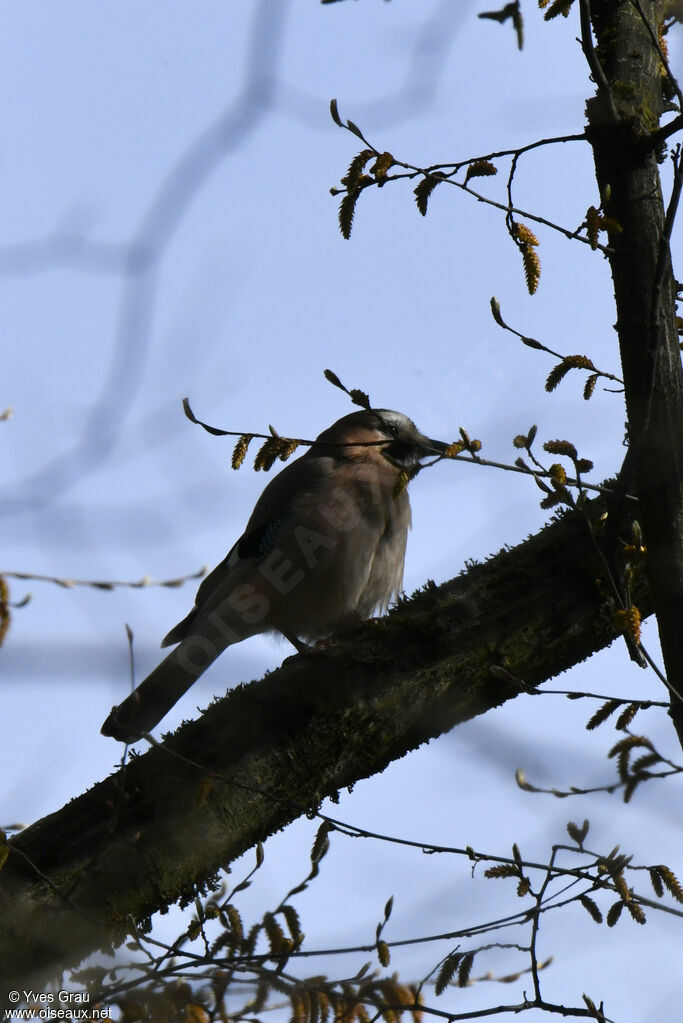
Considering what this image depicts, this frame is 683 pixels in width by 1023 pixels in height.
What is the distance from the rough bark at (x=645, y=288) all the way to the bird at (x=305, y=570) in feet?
7.49

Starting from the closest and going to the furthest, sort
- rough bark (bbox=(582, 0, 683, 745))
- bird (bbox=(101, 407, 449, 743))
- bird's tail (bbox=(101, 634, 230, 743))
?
rough bark (bbox=(582, 0, 683, 745)), bird's tail (bbox=(101, 634, 230, 743)), bird (bbox=(101, 407, 449, 743))

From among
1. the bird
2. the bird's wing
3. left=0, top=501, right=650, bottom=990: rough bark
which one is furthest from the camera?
the bird's wing

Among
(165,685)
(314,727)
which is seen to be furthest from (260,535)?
(314,727)

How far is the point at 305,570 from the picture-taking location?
5652 mm

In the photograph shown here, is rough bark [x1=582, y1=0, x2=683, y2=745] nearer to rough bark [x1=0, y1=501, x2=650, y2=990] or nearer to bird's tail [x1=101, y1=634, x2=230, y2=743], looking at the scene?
rough bark [x1=0, y1=501, x2=650, y2=990]

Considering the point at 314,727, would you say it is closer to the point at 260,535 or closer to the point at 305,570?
the point at 305,570

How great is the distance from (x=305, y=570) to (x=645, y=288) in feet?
9.36

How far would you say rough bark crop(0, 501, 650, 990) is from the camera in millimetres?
3545

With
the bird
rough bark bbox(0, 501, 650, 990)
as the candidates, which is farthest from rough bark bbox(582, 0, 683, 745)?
the bird

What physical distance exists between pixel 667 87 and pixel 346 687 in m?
2.26

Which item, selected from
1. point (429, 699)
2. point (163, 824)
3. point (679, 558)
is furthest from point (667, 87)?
point (163, 824)

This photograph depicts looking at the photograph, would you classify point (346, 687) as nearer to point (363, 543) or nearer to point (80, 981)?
point (80, 981)

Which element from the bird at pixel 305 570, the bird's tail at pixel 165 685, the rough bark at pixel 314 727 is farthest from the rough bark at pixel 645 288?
the bird's tail at pixel 165 685

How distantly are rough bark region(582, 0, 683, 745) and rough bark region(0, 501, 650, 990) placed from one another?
599 millimetres
